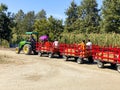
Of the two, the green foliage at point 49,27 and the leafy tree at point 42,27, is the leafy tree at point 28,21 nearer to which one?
the green foliage at point 49,27

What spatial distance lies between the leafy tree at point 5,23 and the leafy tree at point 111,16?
15.0m

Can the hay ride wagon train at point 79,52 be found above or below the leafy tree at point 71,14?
below

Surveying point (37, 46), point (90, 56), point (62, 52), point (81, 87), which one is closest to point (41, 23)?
point (37, 46)

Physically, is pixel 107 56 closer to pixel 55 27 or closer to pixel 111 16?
pixel 55 27

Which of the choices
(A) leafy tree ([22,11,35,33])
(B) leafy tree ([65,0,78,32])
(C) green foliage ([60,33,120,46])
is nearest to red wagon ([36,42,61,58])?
(C) green foliage ([60,33,120,46])

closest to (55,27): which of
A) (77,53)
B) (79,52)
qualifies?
(77,53)

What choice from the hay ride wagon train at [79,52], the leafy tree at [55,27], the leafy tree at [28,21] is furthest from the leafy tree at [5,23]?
the leafy tree at [28,21]

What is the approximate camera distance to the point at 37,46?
31.3 metres

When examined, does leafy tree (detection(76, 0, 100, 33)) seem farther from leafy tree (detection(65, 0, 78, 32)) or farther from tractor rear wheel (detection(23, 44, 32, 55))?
tractor rear wheel (detection(23, 44, 32, 55))

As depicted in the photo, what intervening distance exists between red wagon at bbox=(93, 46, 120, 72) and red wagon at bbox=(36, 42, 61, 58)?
6513 millimetres

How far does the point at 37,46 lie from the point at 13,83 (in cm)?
1674

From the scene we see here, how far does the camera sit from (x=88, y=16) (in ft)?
240

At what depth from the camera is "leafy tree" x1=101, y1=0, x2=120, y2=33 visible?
5127 cm

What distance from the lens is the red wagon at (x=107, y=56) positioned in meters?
19.6
